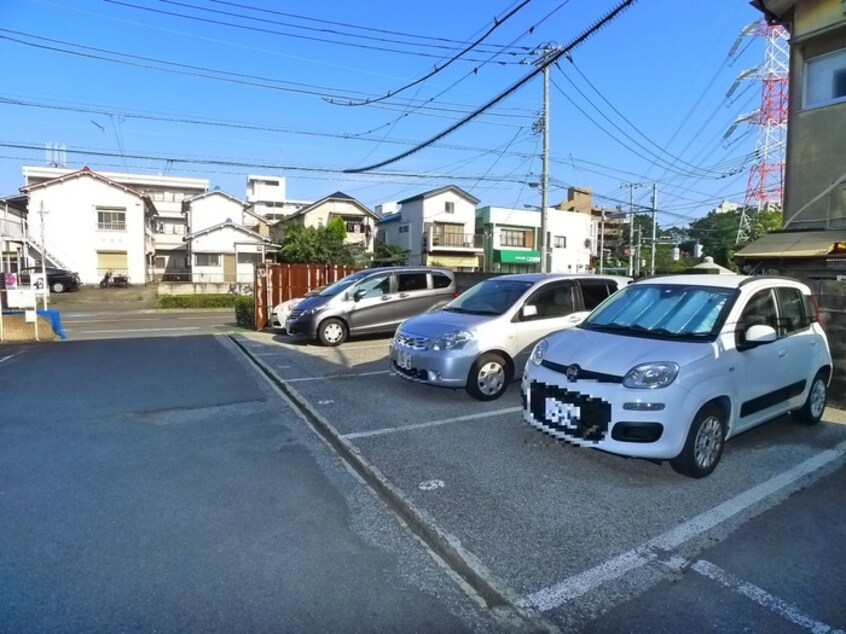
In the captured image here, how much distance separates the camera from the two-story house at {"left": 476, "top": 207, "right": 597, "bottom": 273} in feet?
143

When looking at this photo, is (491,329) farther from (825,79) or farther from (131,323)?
(131,323)

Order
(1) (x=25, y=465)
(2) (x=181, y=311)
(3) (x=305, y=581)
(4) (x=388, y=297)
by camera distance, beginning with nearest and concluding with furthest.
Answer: (3) (x=305, y=581)
(1) (x=25, y=465)
(4) (x=388, y=297)
(2) (x=181, y=311)

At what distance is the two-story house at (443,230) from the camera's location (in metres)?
41.0

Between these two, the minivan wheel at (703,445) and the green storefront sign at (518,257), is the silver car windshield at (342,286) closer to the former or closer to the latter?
the minivan wheel at (703,445)

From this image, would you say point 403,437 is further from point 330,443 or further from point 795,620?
point 795,620

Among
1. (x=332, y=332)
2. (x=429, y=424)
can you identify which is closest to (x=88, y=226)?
(x=332, y=332)

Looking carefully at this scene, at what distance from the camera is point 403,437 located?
16.5ft

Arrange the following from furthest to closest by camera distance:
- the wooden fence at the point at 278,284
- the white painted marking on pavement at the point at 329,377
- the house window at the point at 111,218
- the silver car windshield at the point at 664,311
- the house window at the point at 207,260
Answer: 1. the house window at the point at 207,260
2. the house window at the point at 111,218
3. the wooden fence at the point at 278,284
4. the white painted marking on pavement at the point at 329,377
5. the silver car windshield at the point at 664,311

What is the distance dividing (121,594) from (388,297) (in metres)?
8.85

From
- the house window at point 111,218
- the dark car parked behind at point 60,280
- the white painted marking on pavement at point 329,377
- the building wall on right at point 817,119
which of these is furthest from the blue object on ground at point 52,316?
the house window at point 111,218

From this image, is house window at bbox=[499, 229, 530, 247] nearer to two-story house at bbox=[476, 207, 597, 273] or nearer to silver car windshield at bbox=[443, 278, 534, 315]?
two-story house at bbox=[476, 207, 597, 273]

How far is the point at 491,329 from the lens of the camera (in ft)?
20.6

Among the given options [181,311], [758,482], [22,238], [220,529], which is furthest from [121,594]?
[181,311]

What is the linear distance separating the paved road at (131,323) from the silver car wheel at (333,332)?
521 cm
